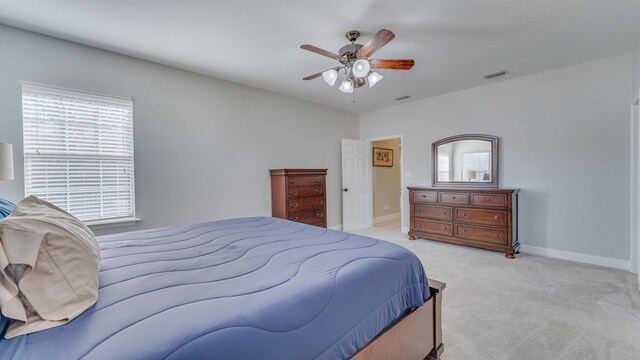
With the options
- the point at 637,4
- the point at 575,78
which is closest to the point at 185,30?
the point at 637,4

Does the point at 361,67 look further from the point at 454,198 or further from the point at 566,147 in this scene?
the point at 566,147

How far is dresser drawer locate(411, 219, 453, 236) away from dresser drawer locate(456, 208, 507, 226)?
0.22 metres

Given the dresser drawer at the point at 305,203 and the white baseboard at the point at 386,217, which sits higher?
the dresser drawer at the point at 305,203

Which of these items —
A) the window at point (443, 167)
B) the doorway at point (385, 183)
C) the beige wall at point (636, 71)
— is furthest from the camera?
the doorway at point (385, 183)

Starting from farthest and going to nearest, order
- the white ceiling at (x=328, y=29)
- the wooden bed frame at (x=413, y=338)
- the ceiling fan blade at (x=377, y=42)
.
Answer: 1. the white ceiling at (x=328, y=29)
2. the ceiling fan blade at (x=377, y=42)
3. the wooden bed frame at (x=413, y=338)

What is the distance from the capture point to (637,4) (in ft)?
7.33

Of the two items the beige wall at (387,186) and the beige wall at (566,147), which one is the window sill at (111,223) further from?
the beige wall at (566,147)

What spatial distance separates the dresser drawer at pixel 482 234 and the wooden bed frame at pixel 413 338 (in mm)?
2690

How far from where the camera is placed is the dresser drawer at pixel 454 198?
4.08 meters

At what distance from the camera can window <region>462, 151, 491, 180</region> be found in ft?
13.9

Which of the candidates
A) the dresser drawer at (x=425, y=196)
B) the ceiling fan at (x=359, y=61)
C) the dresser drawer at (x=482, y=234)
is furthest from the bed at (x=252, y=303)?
the dresser drawer at (x=425, y=196)

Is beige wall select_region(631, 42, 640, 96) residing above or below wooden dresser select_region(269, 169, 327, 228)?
above

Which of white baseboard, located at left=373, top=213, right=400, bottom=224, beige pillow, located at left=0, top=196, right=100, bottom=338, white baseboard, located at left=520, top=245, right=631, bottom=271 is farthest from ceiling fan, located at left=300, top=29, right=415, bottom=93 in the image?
white baseboard, located at left=373, top=213, right=400, bottom=224

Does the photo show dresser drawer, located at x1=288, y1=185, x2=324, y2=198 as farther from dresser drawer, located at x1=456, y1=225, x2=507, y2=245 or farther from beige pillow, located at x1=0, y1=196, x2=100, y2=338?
beige pillow, located at x1=0, y1=196, x2=100, y2=338
